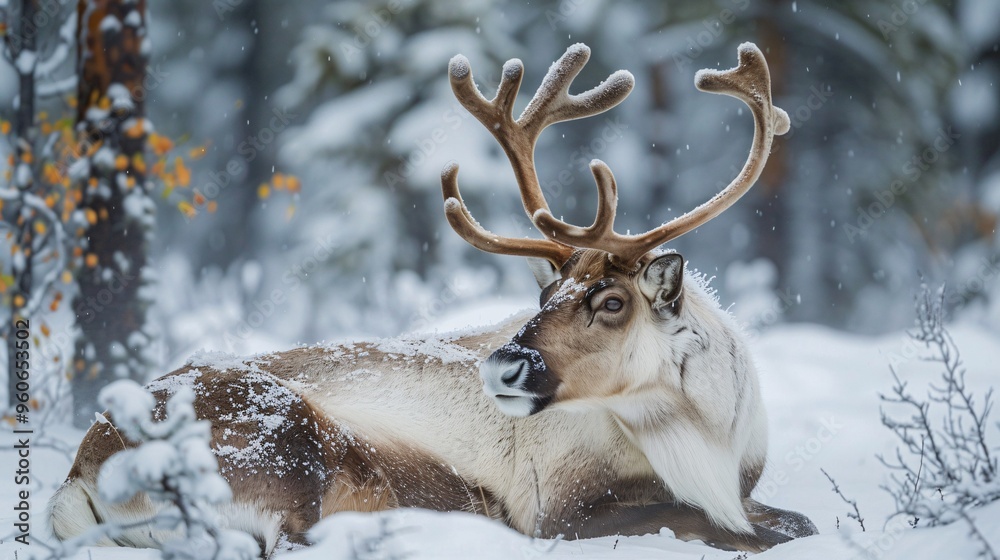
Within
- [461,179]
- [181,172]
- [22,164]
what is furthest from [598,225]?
[461,179]

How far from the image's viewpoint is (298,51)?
14.1 metres

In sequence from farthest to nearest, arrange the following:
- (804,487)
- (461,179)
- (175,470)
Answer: (461,179) → (804,487) → (175,470)

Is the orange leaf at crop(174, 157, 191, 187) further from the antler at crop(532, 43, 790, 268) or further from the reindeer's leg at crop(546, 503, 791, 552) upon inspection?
the reindeer's leg at crop(546, 503, 791, 552)

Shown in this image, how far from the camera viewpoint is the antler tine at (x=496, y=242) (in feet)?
13.7

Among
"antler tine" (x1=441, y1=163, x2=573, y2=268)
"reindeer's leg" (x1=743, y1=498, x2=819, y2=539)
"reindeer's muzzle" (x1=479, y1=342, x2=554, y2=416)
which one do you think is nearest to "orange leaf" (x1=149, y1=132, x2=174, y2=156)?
"antler tine" (x1=441, y1=163, x2=573, y2=268)

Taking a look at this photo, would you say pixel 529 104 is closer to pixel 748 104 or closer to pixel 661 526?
pixel 748 104

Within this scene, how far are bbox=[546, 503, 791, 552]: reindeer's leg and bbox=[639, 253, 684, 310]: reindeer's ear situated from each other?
884mm

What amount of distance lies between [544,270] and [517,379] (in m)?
0.87

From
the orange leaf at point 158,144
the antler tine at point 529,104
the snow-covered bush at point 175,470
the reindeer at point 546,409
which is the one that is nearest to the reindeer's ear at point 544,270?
the reindeer at point 546,409

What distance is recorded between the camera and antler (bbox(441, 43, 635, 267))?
4.23 m

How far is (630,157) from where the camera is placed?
15.5m

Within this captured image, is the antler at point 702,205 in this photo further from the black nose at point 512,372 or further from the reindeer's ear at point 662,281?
the black nose at point 512,372

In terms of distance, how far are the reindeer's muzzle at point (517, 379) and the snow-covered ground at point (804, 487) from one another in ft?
1.79

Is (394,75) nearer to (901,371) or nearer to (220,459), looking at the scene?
(901,371)
